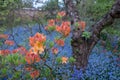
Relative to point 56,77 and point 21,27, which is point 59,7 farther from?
point 56,77

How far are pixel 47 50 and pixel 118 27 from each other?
20.9 feet

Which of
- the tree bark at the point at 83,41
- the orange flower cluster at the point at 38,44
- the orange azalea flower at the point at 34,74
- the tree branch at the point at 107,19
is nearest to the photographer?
the orange flower cluster at the point at 38,44

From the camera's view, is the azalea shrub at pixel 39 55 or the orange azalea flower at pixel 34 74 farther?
the orange azalea flower at pixel 34 74

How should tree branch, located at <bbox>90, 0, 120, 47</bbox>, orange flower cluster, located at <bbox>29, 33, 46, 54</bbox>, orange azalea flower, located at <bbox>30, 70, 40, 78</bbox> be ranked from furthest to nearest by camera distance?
tree branch, located at <bbox>90, 0, 120, 47</bbox> → orange azalea flower, located at <bbox>30, 70, 40, 78</bbox> → orange flower cluster, located at <bbox>29, 33, 46, 54</bbox>

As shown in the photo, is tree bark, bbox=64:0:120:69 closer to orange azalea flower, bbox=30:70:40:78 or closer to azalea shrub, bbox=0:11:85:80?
azalea shrub, bbox=0:11:85:80

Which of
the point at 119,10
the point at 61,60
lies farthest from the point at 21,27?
the point at 61,60

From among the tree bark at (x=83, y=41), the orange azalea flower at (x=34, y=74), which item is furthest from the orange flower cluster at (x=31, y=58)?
the tree bark at (x=83, y=41)

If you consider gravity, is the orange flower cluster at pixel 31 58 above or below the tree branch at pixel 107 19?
below

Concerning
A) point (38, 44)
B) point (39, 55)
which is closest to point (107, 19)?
point (39, 55)

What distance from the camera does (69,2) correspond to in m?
6.93

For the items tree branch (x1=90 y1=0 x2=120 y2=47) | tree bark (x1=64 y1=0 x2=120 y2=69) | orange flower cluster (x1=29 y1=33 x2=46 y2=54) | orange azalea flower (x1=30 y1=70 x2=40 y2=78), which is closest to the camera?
orange flower cluster (x1=29 y1=33 x2=46 y2=54)

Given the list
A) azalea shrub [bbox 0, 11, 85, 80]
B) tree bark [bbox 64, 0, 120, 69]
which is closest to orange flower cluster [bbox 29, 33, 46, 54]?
azalea shrub [bbox 0, 11, 85, 80]

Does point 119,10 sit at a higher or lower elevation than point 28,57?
higher

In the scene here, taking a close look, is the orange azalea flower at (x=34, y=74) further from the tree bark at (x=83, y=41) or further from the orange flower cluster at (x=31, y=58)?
the tree bark at (x=83, y=41)
